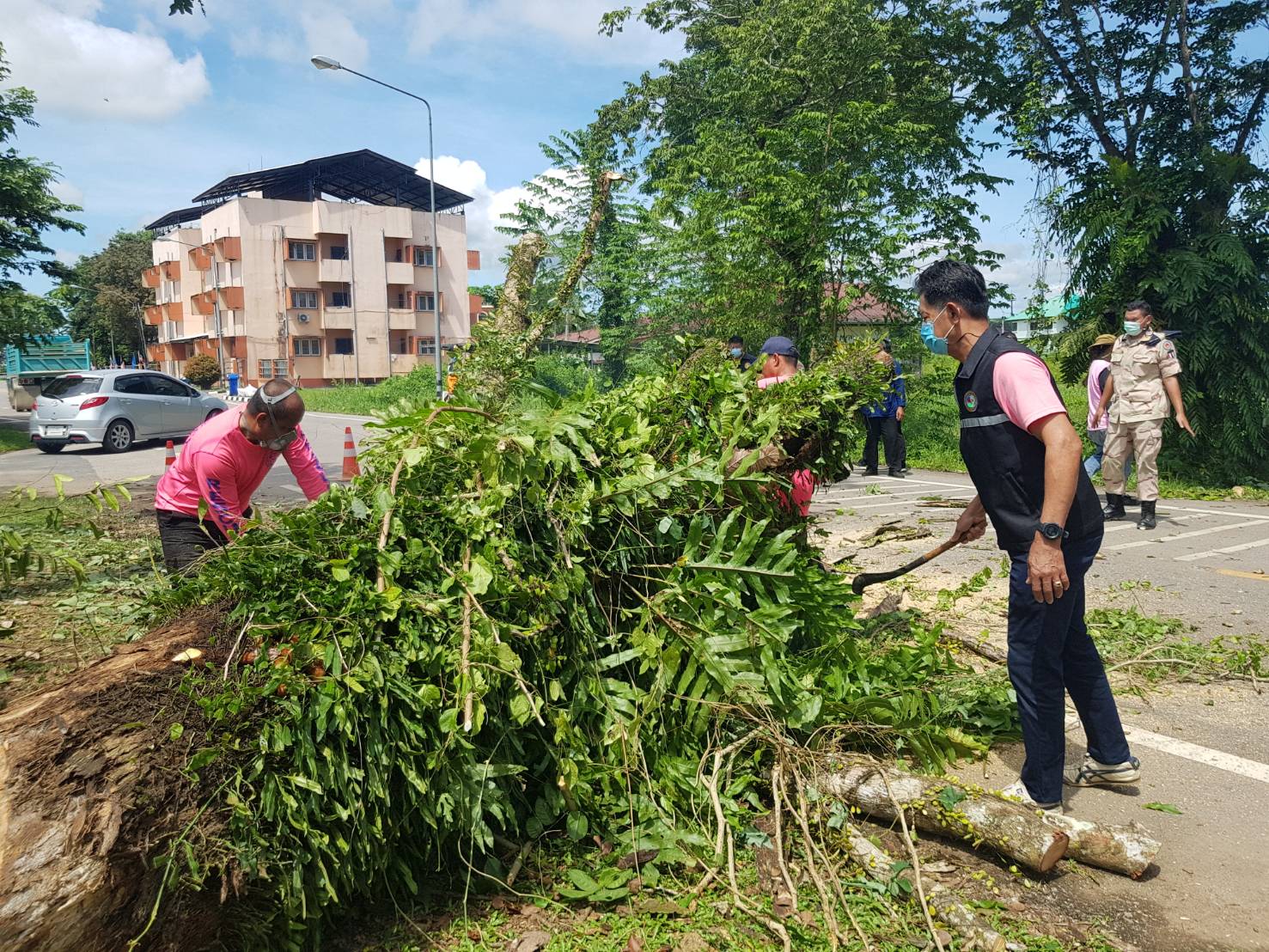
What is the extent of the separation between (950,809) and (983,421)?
1410 mm

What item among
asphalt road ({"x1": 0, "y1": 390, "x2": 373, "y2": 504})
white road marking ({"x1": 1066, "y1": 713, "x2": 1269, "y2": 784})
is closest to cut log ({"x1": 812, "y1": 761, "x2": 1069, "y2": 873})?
white road marking ({"x1": 1066, "y1": 713, "x2": 1269, "y2": 784})

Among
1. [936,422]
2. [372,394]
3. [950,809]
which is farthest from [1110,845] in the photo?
[372,394]

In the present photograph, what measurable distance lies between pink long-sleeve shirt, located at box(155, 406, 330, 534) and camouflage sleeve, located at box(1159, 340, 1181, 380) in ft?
26.3

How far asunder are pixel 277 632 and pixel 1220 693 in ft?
14.8

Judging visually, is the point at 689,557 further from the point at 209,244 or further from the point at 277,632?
the point at 209,244

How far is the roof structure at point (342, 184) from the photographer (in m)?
52.6

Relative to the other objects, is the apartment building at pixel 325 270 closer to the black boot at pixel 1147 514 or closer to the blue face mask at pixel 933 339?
the black boot at pixel 1147 514

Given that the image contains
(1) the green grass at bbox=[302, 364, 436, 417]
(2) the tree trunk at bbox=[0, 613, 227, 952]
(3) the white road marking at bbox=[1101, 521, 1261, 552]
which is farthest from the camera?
(1) the green grass at bbox=[302, 364, 436, 417]

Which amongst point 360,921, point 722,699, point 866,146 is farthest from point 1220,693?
point 866,146

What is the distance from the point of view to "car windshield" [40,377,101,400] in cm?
1722

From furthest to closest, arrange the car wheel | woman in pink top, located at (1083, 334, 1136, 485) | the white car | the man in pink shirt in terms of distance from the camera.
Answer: the car wheel
the white car
woman in pink top, located at (1083, 334, 1136, 485)
the man in pink shirt

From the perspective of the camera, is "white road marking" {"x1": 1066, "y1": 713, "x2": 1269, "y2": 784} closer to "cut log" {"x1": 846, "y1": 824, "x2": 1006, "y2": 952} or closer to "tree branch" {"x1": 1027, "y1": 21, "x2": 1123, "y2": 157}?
"cut log" {"x1": 846, "y1": 824, "x2": 1006, "y2": 952}

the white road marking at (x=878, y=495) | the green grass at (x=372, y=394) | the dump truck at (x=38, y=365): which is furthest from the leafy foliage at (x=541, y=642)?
the dump truck at (x=38, y=365)

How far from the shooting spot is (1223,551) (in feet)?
24.5
